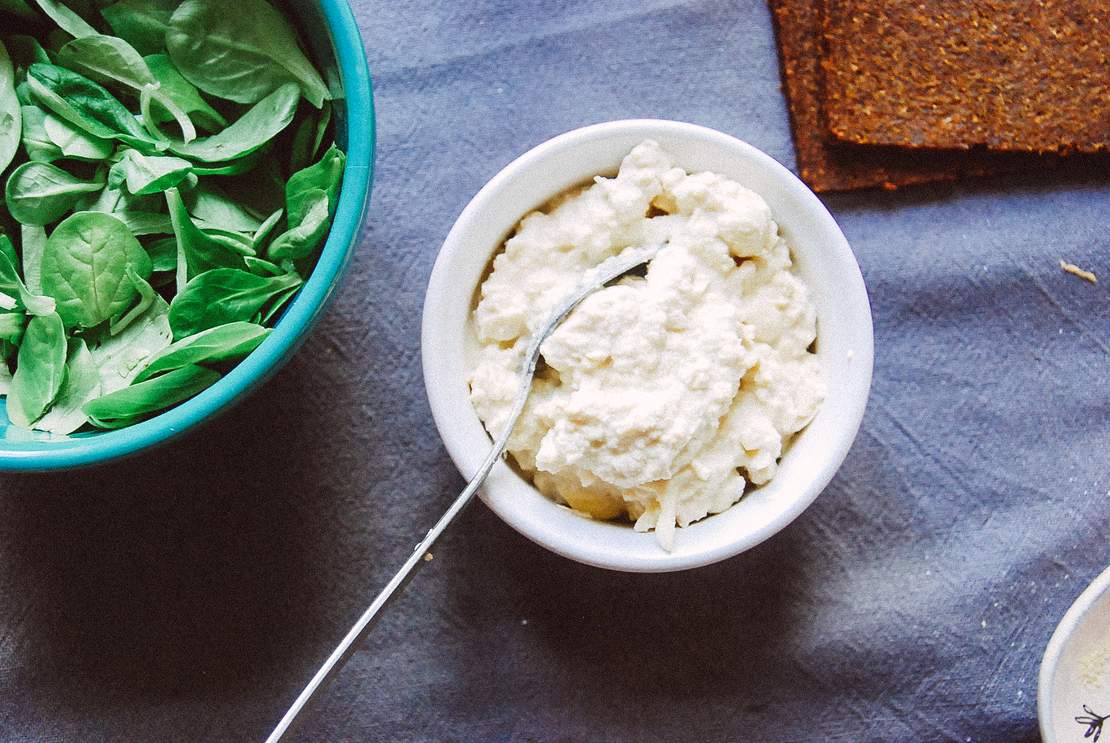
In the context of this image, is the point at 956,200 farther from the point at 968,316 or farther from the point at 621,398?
the point at 621,398

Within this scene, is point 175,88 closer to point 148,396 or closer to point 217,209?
point 217,209

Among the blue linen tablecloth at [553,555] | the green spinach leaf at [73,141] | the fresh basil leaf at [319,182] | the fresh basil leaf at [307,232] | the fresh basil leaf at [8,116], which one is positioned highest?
the fresh basil leaf at [8,116]

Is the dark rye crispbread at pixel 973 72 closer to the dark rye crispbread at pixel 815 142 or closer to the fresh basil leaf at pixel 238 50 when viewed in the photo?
the dark rye crispbread at pixel 815 142

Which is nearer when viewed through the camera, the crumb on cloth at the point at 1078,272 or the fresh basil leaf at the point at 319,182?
the fresh basil leaf at the point at 319,182

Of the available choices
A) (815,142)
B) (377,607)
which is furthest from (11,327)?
(815,142)

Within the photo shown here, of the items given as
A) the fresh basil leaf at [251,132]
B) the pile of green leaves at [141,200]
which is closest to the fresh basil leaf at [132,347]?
the pile of green leaves at [141,200]

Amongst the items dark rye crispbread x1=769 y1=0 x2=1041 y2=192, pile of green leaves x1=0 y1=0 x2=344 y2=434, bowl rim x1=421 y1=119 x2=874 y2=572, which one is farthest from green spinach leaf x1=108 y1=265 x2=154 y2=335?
dark rye crispbread x1=769 y1=0 x2=1041 y2=192
